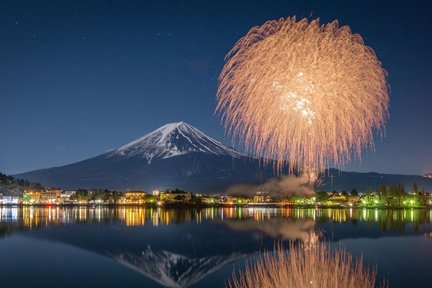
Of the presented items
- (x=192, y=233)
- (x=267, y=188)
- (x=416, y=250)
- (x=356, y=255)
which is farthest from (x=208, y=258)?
(x=267, y=188)

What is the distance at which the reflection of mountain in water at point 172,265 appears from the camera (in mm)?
17766

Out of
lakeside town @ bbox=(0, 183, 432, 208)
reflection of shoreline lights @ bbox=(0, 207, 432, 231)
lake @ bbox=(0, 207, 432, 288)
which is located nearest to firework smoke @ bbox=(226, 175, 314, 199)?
lakeside town @ bbox=(0, 183, 432, 208)

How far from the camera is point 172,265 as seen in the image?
2120cm

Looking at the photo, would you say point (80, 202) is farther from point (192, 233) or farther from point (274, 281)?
point (274, 281)

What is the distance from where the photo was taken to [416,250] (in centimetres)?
2381

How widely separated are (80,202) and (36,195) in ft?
42.8

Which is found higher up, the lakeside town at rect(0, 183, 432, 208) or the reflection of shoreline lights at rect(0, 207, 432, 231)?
the reflection of shoreline lights at rect(0, 207, 432, 231)

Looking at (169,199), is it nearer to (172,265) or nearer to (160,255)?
(160,255)

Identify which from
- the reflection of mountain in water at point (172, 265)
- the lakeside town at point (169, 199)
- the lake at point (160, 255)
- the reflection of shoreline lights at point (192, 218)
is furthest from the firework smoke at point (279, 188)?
the reflection of mountain in water at point (172, 265)

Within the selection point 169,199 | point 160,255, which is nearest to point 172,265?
point 160,255

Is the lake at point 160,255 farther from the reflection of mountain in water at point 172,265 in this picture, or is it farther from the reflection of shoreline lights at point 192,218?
the reflection of shoreline lights at point 192,218

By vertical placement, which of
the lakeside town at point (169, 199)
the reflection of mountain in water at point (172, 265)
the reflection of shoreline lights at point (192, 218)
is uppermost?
the reflection of mountain in water at point (172, 265)

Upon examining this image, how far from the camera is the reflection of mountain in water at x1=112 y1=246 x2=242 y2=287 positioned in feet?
58.3

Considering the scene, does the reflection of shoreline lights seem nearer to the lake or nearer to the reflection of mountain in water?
the lake
